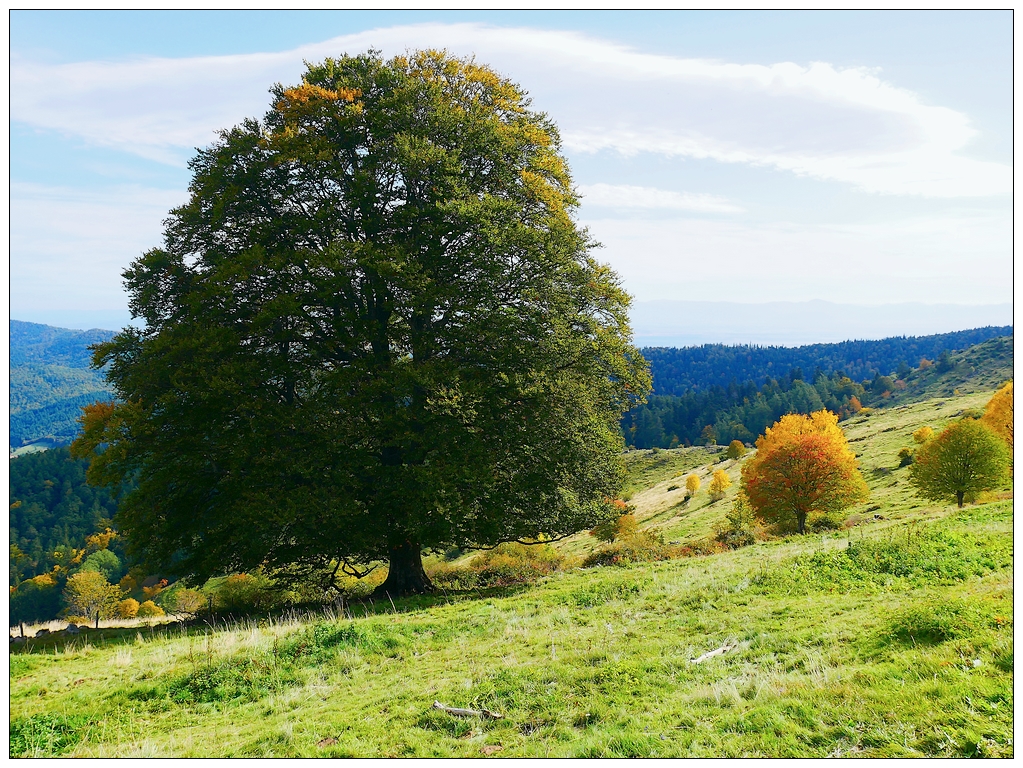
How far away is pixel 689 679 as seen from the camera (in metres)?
8.60

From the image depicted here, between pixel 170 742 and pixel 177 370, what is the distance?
11592 mm

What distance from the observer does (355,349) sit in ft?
60.0

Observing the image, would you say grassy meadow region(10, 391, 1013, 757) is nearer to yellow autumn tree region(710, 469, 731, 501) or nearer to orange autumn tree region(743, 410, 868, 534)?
orange autumn tree region(743, 410, 868, 534)

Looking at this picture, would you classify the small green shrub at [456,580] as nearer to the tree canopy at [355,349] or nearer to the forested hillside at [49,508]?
the tree canopy at [355,349]

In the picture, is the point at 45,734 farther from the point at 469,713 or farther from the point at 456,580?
the point at 456,580

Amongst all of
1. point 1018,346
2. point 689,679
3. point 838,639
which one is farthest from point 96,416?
point 1018,346

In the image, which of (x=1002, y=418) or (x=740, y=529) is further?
(x=1002, y=418)

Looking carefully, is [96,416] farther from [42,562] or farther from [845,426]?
[42,562]

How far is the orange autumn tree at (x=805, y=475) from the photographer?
123 ft

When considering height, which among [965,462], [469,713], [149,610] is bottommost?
[149,610]

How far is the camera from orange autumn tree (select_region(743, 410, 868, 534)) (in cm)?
3744

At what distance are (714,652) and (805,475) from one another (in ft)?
105

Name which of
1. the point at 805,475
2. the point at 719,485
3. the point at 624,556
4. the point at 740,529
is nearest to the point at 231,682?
the point at 624,556

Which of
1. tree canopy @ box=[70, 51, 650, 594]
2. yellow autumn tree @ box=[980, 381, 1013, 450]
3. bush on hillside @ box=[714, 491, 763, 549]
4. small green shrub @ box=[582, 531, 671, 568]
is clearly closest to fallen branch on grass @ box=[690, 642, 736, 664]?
tree canopy @ box=[70, 51, 650, 594]
